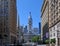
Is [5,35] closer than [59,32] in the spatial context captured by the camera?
No

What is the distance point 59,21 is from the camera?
7800cm

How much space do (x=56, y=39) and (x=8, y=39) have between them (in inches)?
2106

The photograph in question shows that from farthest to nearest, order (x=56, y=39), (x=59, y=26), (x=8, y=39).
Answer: (x=8, y=39)
(x=56, y=39)
(x=59, y=26)

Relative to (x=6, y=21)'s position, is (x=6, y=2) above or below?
above

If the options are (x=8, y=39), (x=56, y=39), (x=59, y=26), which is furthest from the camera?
(x=8, y=39)

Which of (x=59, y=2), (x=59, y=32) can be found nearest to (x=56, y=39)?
(x=59, y=32)

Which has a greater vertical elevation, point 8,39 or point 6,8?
point 6,8

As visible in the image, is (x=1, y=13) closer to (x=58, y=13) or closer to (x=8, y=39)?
(x=8, y=39)

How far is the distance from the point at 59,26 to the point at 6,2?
217 ft

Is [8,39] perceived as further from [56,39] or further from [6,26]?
[56,39]

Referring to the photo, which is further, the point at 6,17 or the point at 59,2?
the point at 6,17

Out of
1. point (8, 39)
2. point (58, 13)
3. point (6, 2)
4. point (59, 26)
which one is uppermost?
point (6, 2)

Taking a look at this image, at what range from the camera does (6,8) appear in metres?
136

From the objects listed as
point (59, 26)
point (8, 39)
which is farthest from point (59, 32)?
point (8, 39)
